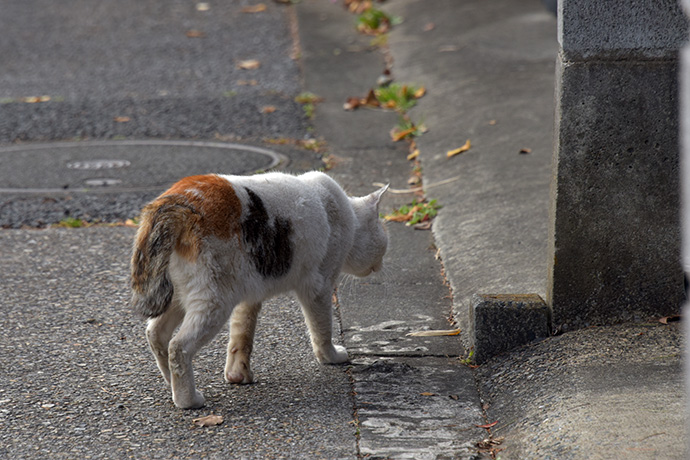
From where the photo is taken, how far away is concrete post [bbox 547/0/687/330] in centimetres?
354

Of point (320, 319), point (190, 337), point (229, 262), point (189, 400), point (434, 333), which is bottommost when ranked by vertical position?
point (434, 333)

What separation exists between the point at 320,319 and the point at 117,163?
3597mm

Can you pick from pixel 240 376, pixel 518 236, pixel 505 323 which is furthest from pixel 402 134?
pixel 240 376

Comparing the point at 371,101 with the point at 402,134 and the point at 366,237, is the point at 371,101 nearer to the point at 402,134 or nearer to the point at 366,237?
the point at 402,134

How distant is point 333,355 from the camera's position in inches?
154

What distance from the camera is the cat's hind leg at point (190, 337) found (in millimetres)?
3348

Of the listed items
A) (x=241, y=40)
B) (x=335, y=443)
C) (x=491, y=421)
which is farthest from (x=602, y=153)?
(x=241, y=40)

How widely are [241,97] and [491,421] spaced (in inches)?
229

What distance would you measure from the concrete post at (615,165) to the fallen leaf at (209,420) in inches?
60.7

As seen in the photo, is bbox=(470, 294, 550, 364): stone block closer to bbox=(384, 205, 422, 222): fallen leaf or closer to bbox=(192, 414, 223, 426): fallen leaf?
bbox=(192, 414, 223, 426): fallen leaf

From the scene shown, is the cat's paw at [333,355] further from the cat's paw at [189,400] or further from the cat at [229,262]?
the cat's paw at [189,400]

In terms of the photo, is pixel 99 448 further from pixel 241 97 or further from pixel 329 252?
pixel 241 97

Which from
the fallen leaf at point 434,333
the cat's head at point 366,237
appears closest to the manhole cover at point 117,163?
the cat's head at point 366,237

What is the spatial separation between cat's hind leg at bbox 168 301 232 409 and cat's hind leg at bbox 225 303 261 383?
315mm
